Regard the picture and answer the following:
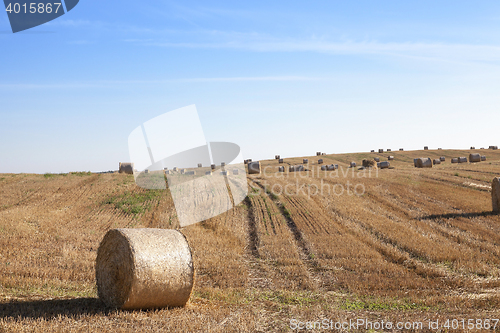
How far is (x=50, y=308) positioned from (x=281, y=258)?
6532 millimetres

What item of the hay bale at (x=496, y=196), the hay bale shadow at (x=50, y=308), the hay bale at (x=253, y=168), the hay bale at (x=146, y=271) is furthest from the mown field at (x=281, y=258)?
the hay bale at (x=253, y=168)

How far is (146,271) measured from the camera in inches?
286

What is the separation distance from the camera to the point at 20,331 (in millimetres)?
5672

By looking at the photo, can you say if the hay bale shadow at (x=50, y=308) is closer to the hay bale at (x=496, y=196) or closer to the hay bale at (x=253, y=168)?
the hay bale at (x=496, y=196)

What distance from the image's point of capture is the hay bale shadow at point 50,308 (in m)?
6.42

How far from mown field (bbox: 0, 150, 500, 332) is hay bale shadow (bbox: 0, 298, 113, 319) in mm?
26

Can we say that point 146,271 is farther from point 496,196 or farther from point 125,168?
point 125,168

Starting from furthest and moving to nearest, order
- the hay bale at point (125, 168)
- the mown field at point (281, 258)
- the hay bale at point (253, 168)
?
the hay bale at point (253, 168)
the hay bale at point (125, 168)
the mown field at point (281, 258)

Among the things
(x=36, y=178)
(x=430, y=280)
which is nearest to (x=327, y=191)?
(x=430, y=280)

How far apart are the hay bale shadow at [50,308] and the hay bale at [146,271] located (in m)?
0.39

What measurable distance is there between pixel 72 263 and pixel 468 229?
1312 centimetres

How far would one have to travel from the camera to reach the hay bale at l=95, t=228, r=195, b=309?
726 cm

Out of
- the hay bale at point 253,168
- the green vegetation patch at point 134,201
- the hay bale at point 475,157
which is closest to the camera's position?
the green vegetation patch at point 134,201

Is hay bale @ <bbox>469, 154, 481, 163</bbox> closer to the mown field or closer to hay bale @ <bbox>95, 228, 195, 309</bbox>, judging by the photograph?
the mown field
